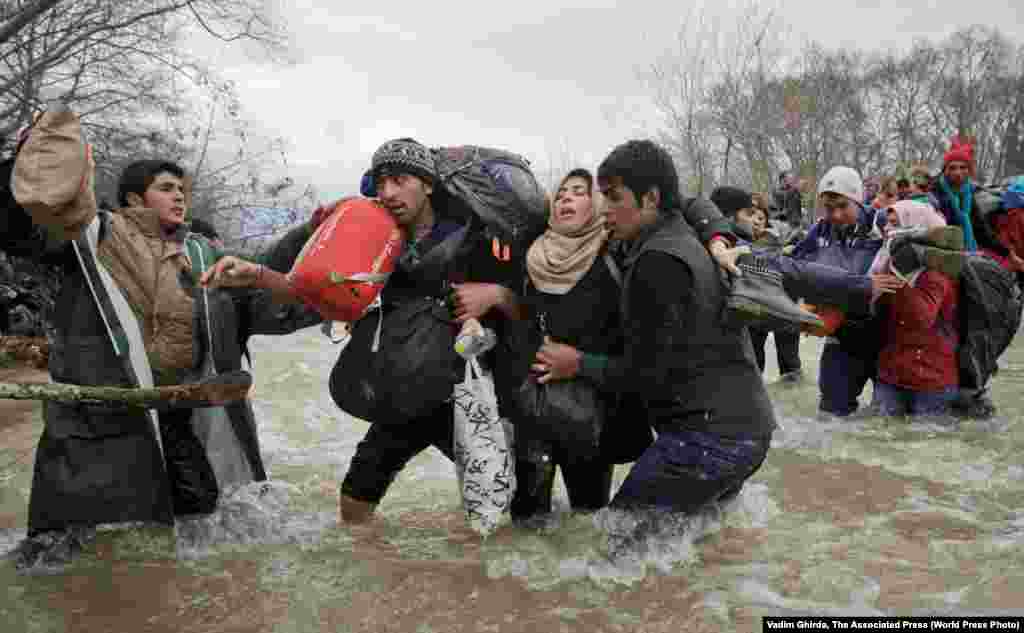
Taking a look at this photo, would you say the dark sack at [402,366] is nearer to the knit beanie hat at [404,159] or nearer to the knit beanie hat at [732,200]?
the knit beanie hat at [404,159]

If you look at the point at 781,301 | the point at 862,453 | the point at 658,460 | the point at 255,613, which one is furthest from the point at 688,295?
the point at 862,453

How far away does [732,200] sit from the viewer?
611 centimetres

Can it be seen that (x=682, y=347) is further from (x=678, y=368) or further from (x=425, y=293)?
(x=425, y=293)

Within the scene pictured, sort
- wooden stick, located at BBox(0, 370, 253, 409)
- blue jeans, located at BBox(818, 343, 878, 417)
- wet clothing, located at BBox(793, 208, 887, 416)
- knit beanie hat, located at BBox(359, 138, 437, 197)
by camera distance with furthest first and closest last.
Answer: blue jeans, located at BBox(818, 343, 878, 417), wet clothing, located at BBox(793, 208, 887, 416), knit beanie hat, located at BBox(359, 138, 437, 197), wooden stick, located at BBox(0, 370, 253, 409)

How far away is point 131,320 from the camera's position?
302 cm

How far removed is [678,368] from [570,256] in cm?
57

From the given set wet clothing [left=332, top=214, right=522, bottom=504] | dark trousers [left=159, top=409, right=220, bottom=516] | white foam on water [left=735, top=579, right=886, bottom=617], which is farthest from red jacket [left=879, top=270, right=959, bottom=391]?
dark trousers [left=159, top=409, right=220, bottom=516]

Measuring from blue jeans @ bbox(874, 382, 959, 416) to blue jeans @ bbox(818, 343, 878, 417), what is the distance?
15cm

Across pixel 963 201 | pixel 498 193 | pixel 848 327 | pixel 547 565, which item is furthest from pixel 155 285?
pixel 963 201

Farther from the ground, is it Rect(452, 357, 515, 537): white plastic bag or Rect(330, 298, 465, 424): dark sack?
Rect(330, 298, 465, 424): dark sack

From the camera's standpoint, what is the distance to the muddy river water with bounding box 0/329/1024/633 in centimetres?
284

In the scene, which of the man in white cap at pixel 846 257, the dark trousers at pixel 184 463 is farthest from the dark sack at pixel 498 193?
the man in white cap at pixel 846 257

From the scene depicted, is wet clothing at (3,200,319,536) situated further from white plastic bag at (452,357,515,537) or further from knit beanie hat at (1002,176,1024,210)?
knit beanie hat at (1002,176,1024,210)

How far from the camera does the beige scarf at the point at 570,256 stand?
2979 mm
